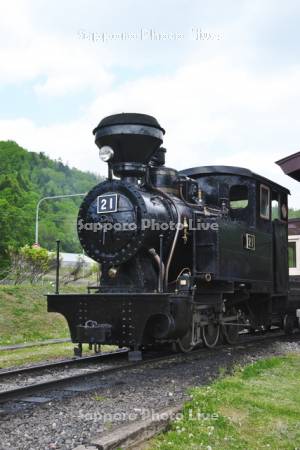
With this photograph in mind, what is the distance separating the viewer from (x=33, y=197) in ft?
209

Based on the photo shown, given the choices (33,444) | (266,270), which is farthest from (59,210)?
(33,444)

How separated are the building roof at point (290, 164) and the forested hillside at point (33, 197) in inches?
1180

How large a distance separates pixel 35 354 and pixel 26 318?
5033mm

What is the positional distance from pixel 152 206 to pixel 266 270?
149 inches

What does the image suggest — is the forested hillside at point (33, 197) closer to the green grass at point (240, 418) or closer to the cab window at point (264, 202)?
the cab window at point (264, 202)

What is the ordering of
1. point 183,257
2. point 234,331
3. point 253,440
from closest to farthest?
point 253,440 < point 183,257 < point 234,331

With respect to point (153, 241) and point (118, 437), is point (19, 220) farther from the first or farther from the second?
point (118, 437)

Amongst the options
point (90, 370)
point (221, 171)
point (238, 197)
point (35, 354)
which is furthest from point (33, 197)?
point (90, 370)

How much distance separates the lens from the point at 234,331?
36.0ft

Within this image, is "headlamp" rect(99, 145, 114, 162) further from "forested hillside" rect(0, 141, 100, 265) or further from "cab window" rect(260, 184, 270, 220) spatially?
"forested hillside" rect(0, 141, 100, 265)

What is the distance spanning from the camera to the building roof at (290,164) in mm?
Result: 9000

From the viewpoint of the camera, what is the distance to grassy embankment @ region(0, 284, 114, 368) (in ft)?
34.2

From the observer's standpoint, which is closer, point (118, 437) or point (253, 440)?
point (118, 437)

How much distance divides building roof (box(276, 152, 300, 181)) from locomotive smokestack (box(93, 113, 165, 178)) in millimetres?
2080
